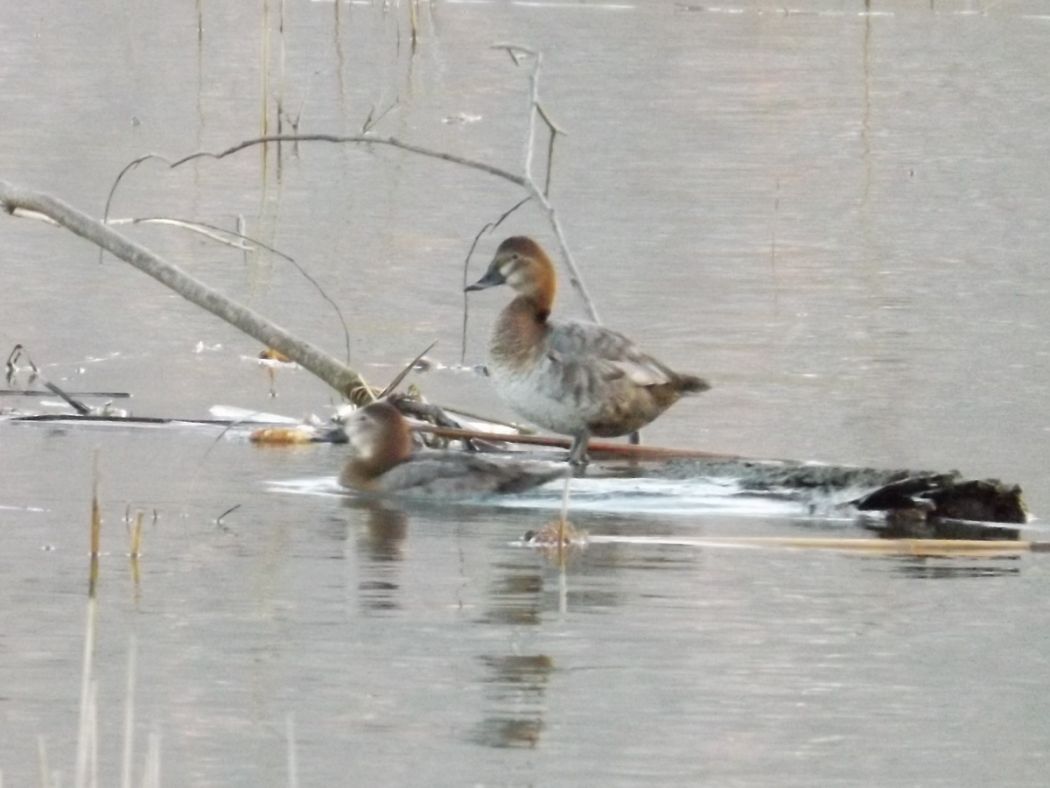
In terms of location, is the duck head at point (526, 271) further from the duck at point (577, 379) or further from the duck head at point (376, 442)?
the duck head at point (376, 442)

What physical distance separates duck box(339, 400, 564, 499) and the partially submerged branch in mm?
796

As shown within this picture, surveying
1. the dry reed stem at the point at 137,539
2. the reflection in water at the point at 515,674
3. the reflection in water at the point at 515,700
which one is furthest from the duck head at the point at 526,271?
the reflection in water at the point at 515,700

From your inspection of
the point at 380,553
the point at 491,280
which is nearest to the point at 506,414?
the point at 491,280

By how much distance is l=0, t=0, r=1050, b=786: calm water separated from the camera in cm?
522

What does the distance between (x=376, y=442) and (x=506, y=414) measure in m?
1.52

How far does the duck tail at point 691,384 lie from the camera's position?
873 cm

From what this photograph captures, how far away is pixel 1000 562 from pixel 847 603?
0.66m

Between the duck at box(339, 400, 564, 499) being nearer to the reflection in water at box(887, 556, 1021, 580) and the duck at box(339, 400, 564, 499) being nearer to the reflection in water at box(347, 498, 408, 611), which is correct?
the reflection in water at box(347, 498, 408, 611)

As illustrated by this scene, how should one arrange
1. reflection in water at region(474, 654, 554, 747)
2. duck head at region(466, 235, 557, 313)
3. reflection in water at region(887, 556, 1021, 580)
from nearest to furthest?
reflection in water at region(474, 654, 554, 747), reflection in water at region(887, 556, 1021, 580), duck head at region(466, 235, 557, 313)

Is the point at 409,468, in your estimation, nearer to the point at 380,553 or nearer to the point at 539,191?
the point at 380,553

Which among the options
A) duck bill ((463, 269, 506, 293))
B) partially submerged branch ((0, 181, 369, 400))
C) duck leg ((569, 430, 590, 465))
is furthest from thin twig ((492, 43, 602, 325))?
partially submerged branch ((0, 181, 369, 400))

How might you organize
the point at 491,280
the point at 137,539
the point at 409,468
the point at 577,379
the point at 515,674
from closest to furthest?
the point at 515,674 → the point at 137,539 → the point at 409,468 → the point at 577,379 → the point at 491,280

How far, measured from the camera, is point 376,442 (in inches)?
314

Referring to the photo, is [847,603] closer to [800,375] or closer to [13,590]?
[13,590]
